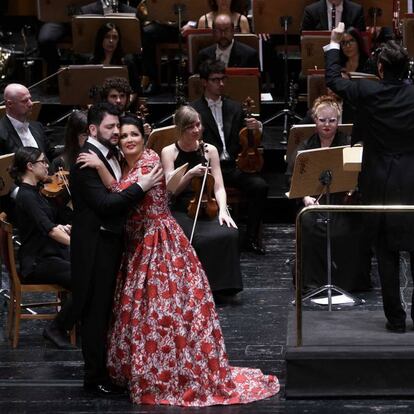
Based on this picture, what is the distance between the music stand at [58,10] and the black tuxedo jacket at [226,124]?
2.34 metres

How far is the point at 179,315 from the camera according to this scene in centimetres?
625

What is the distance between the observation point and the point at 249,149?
9.14 meters

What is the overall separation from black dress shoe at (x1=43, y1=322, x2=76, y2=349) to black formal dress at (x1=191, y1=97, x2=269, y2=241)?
2212mm

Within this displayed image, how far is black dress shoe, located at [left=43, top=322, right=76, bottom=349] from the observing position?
727 cm

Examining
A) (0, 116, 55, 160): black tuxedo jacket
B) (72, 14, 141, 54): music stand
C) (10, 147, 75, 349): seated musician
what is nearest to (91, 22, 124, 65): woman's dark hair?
(72, 14, 141, 54): music stand

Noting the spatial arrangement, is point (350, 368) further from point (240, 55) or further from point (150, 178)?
point (240, 55)

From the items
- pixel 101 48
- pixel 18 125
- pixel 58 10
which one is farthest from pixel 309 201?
pixel 58 10

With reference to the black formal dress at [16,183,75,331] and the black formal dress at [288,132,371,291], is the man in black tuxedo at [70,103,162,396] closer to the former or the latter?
the black formal dress at [16,183,75,331]

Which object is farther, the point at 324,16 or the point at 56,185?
the point at 324,16

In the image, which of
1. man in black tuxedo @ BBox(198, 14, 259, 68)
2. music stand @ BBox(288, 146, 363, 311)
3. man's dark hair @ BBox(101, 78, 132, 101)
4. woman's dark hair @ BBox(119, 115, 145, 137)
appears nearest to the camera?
woman's dark hair @ BBox(119, 115, 145, 137)

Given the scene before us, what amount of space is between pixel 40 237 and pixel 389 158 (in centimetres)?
225

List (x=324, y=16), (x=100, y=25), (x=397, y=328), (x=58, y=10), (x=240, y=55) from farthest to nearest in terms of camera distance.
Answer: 1. (x=58, y=10)
2. (x=324, y=16)
3. (x=100, y=25)
4. (x=240, y=55)
5. (x=397, y=328)

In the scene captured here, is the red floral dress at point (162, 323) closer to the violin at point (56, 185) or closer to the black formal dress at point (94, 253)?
the black formal dress at point (94, 253)

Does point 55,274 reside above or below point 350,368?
above
